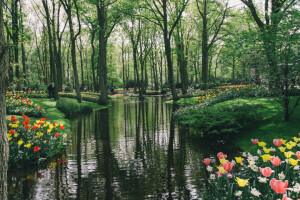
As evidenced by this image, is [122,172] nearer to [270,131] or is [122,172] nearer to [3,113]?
[3,113]

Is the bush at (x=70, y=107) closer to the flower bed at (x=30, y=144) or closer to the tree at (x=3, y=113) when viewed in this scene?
the flower bed at (x=30, y=144)

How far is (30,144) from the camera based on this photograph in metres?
6.12

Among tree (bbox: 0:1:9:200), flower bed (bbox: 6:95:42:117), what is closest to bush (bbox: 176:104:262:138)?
tree (bbox: 0:1:9:200)

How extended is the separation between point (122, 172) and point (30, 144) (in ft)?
8.36

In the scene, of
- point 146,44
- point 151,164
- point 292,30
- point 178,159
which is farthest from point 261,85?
point 146,44

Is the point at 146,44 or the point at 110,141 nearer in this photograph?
the point at 110,141

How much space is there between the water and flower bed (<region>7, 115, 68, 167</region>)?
0.44m

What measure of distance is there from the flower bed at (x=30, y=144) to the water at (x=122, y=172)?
17.5 inches

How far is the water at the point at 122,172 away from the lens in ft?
15.1

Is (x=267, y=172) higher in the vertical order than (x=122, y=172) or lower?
higher

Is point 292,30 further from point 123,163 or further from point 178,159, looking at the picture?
point 123,163

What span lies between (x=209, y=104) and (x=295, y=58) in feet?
22.5

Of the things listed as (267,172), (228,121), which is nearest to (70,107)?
(228,121)

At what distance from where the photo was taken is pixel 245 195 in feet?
9.59
